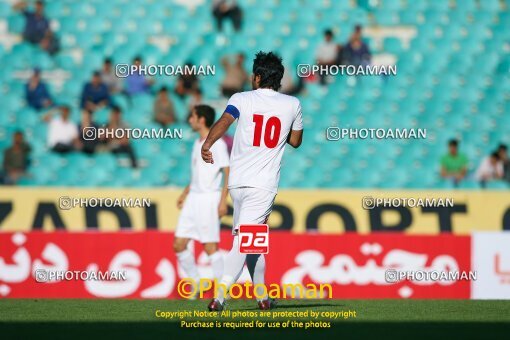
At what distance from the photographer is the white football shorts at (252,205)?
686 centimetres

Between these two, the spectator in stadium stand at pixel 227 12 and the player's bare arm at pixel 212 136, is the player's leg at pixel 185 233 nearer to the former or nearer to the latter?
the player's bare arm at pixel 212 136

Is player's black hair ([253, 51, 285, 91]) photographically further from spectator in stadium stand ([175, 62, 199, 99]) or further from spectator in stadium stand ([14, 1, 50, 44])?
spectator in stadium stand ([14, 1, 50, 44])

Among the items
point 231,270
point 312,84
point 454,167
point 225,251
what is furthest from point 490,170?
point 231,270

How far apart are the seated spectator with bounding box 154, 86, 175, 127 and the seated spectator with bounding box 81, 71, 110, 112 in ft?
2.43

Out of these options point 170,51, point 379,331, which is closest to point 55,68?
point 170,51

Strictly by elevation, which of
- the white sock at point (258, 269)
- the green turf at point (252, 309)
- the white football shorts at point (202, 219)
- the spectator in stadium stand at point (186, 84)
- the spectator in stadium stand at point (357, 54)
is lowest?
the green turf at point (252, 309)

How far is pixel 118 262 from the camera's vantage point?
1027cm

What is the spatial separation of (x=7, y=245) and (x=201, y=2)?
5979 millimetres

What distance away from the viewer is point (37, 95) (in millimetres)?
13727

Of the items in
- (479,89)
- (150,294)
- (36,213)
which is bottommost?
(150,294)

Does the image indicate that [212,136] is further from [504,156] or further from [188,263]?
[504,156]

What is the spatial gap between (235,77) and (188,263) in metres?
4.87

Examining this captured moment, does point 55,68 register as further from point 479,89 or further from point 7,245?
point 479,89

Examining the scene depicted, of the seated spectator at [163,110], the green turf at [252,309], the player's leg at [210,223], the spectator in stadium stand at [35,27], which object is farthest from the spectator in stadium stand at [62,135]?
the player's leg at [210,223]
